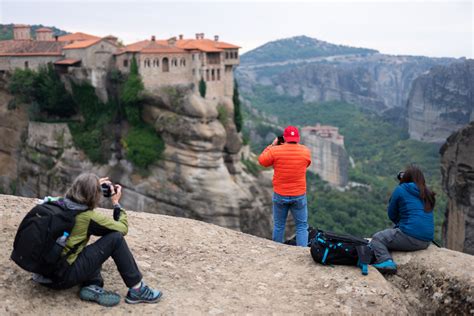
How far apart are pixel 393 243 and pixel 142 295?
343 cm

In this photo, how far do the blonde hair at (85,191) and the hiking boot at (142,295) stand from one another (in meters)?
1.07

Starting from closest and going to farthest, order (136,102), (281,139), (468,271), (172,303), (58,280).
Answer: (58,280), (172,303), (468,271), (281,139), (136,102)

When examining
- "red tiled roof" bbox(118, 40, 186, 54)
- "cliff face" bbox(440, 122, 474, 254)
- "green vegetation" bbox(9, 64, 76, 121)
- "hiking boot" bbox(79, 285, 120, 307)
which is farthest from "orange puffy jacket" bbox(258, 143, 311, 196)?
"green vegetation" bbox(9, 64, 76, 121)

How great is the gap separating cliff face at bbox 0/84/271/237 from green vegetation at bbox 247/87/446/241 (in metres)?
14.2

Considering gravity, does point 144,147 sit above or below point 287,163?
below

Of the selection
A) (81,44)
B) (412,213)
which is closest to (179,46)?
(81,44)

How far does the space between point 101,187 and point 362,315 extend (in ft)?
10.7

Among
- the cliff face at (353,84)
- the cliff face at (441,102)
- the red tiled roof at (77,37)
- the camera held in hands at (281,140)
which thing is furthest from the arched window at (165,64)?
the cliff face at (353,84)

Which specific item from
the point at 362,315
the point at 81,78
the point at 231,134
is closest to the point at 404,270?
the point at 362,315

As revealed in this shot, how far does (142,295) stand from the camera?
20.0 feet

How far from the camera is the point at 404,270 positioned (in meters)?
7.36

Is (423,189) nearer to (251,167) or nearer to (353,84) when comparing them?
(251,167)

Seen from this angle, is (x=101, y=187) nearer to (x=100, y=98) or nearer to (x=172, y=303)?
(x=172, y=303)

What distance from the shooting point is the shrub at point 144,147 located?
1535 inches
